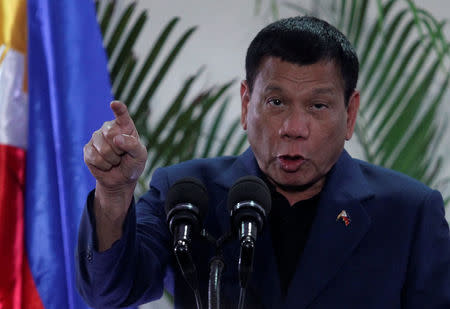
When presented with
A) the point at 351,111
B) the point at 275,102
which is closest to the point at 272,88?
the point at 275,102

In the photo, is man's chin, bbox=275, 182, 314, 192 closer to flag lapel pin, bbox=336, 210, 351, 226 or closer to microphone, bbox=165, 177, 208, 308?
flag lapel pin, bbox=336, 210, 351, 226

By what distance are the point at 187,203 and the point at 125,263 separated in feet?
0.89

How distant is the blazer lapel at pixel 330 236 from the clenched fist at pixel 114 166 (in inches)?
16.4

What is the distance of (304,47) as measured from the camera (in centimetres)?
141

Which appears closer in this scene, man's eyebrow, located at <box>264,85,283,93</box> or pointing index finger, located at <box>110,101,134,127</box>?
pointing index finger, located at <box>110,101,134,127</box>

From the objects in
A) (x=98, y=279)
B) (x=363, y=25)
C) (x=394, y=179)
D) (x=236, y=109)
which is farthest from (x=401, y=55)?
(x=98, y=279)

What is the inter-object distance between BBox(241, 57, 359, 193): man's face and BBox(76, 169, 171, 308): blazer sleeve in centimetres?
30

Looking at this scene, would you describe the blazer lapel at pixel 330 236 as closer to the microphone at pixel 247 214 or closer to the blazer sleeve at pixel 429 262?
the blazer sleeve at pixel 429 262

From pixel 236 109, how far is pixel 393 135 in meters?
0.69

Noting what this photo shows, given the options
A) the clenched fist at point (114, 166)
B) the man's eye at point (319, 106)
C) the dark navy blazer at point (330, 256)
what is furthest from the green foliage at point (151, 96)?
the clenched fist at point (114, 166)

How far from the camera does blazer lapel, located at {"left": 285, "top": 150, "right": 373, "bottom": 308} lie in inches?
51.6

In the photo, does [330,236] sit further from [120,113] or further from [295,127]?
[120,113]

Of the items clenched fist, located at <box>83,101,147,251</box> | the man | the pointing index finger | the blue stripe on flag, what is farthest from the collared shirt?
the blue stripe on flag

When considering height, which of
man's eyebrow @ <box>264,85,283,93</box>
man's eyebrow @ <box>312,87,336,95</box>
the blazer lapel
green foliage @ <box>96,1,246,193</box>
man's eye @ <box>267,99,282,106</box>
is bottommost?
green foliage @ <box>96,1,246,193</box>
